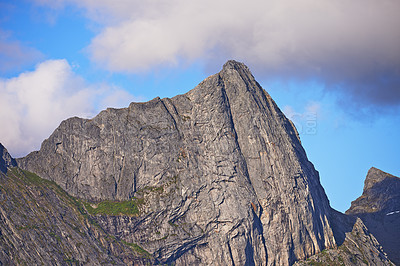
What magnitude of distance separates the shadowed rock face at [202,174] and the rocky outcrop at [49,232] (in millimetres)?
4419

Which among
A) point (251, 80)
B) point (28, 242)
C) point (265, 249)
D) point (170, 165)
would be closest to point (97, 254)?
point (28, 242)

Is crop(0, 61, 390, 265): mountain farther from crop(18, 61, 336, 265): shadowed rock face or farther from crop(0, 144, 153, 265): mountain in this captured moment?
crop(0, 144, 153, 265): mountain

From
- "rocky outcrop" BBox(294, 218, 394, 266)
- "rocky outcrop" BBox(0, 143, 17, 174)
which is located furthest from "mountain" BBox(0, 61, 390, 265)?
"rocky outcrop" BBox(0, 143, 17, 174)

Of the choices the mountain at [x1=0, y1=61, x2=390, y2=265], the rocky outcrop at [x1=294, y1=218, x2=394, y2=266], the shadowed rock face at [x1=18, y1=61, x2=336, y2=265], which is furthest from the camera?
the rocky outcrop at [x1=294, y1=218, x2=394, y2=266]

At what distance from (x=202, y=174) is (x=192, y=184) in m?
3.99

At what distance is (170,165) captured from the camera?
566 ft

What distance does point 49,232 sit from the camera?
158m

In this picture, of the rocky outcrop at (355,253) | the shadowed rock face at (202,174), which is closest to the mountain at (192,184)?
the shadowed rock face at (202,174)

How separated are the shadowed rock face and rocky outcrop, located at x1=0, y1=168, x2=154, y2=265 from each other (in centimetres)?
442

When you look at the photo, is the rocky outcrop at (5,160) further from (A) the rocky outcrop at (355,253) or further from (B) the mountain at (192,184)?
(A) the rocky outcrop at (355,253)

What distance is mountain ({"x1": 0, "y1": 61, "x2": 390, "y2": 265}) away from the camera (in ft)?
543

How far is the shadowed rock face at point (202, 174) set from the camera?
16625cm

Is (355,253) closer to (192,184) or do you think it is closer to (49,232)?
(192,184)

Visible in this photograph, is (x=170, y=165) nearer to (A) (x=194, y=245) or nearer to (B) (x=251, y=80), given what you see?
(A) (x=194, y=245)
